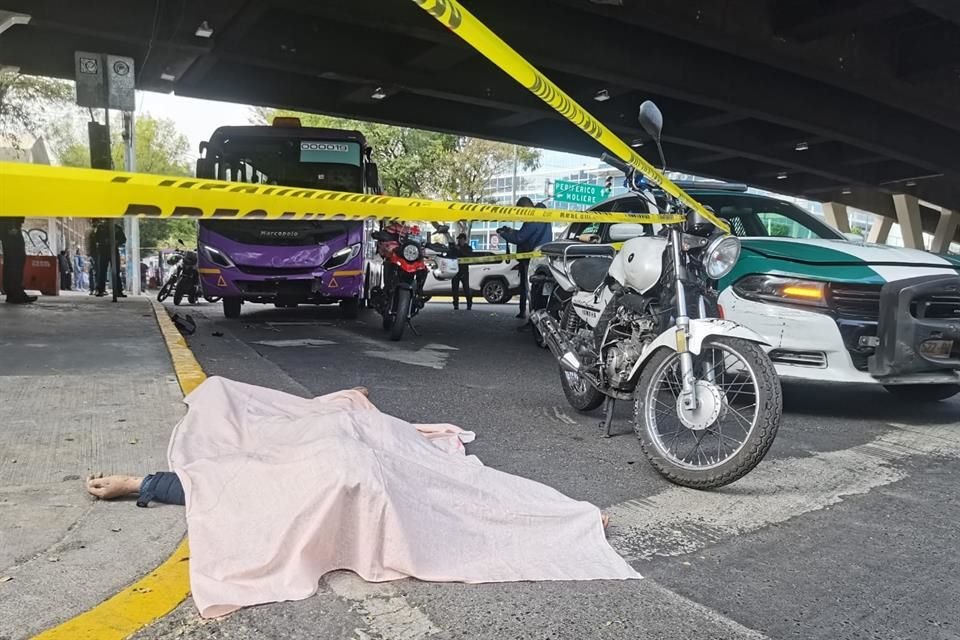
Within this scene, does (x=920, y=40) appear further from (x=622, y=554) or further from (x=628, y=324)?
(x=622, y=554)

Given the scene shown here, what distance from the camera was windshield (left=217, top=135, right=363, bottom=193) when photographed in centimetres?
1062

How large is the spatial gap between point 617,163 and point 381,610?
295 cm

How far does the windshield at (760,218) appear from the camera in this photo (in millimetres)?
6328

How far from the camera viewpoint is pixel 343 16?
9336mm

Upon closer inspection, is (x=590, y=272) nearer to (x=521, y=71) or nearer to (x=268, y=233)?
(x=521, y=71)

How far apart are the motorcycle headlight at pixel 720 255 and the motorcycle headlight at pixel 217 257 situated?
773 centimetres

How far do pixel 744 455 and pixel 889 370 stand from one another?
2.09m

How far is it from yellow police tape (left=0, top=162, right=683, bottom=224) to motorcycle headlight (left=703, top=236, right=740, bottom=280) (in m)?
0.25

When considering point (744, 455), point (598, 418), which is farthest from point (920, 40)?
point (744, 455)

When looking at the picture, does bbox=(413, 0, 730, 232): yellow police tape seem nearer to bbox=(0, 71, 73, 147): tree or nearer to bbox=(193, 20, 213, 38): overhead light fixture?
bbox=(193, 20, 213, 38): overhead light fixture

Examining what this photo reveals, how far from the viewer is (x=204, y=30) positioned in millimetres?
A: 10188

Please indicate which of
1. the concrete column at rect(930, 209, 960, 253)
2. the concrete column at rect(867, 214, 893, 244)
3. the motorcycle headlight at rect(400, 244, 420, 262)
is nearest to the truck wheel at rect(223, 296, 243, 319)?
the motorcycle headlight at rect(400, 244, 420, 262)

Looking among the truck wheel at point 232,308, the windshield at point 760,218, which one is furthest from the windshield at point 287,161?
the windshield at point 760,218

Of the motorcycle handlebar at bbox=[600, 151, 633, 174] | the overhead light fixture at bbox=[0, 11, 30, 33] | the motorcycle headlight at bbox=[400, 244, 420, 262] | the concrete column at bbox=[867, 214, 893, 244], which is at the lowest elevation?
the motorcycle headlight at bbox=[400, 244, 420, 262]
